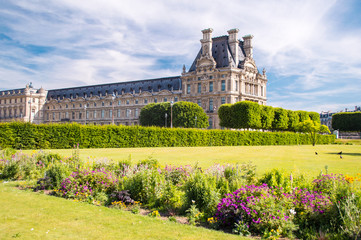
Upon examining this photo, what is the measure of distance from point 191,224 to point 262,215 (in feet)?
5.72

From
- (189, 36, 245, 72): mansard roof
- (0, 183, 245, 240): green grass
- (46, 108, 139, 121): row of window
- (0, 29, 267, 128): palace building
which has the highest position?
(189, 36, 245, 72): mansard roof

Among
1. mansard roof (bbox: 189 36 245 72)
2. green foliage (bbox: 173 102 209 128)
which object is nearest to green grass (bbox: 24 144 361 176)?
green foliage (bbox: 173 102 209 128)

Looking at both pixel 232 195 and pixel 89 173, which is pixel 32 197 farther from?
pixel 232 195

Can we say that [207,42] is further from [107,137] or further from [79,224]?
[79,224]

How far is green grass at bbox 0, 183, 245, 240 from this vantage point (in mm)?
6730

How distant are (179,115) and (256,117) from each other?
1729 centimetres

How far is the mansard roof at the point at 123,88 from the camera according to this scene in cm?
9844

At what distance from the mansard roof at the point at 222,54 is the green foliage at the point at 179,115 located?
16.3 meters

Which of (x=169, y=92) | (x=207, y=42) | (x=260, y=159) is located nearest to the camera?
(x=260, y=159)

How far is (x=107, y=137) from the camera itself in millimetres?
34938

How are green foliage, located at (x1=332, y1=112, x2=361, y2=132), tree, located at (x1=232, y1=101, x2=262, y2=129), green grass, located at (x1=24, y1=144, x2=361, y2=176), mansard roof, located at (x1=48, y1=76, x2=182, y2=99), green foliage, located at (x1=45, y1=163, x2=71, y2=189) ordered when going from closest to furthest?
green foliage, located at (x1=45, y1=163, x2=71, y2=189) → green grass, located at (x1=24, y1=144, x2=361, y2=176) → tree, located at (x1=232, y1=101, x2=262, y2=129) → green foliage, located at (x1=332, y1=112, x2=361, y2=132) → mansard roof, located at (x1=48, y1=76, x2=182, y2=99)

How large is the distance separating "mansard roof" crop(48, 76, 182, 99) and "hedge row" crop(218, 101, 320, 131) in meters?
29.4

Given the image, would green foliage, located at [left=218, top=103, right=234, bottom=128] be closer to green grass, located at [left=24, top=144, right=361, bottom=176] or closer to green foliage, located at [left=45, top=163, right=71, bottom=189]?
green grass, located at [left=24, top=144, right=361, bottom=176]

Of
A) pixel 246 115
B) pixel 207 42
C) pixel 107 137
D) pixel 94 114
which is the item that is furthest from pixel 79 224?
pixel 94 114
